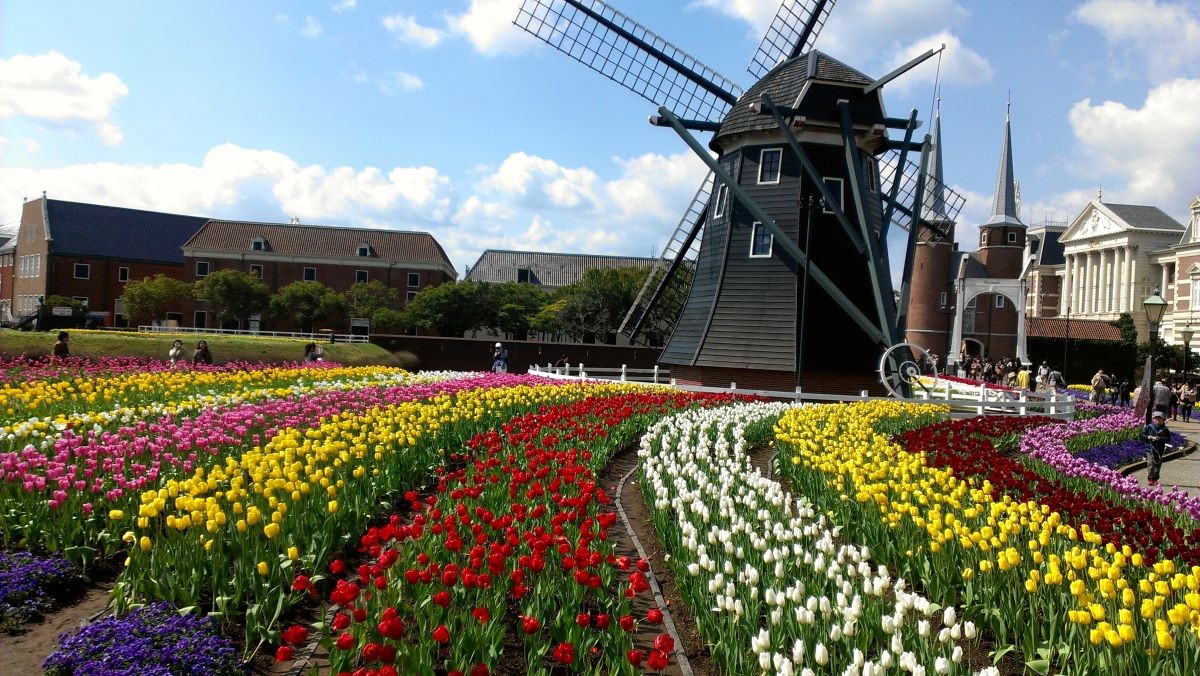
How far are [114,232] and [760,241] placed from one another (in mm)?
75942

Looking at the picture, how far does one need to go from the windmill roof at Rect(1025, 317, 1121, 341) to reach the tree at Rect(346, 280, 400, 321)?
2127 inches

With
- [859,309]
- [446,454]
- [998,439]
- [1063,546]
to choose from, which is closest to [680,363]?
[859,309]

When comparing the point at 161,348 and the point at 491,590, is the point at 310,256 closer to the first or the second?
the point at 161,348

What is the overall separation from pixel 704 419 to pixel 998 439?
6.69m

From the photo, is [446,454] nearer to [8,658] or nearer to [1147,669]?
[8,658]

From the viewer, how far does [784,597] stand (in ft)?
17.0

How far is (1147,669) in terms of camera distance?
14.3ft

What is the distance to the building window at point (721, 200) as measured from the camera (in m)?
25.3

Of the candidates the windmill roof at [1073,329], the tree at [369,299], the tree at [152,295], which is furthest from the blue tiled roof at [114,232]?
the windmill roof at [1073,329]

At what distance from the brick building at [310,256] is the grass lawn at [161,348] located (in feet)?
138

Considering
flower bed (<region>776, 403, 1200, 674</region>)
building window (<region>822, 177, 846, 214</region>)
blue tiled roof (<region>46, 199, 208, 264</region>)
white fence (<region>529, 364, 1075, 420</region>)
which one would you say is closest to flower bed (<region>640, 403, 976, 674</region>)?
flower bed (<region>776, 403, 1200, 674</region>)

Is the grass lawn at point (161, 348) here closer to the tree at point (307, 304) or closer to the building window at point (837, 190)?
the building window at point (837, 190)

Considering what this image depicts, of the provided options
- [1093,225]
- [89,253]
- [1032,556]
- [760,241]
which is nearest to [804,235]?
[760,241]

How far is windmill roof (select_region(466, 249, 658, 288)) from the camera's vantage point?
91750 millimetres
